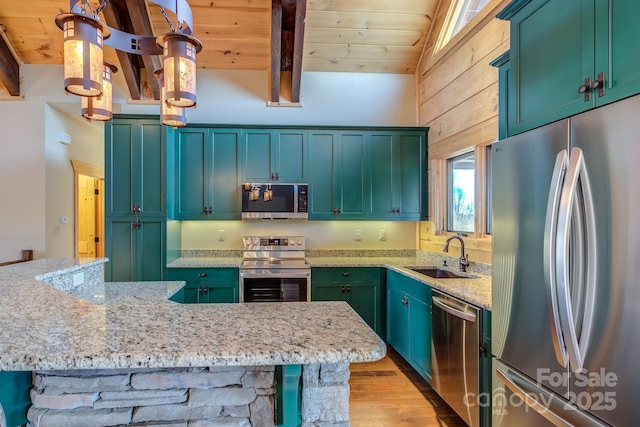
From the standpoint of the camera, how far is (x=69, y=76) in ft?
4.68

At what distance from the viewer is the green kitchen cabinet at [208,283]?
352 centimetres

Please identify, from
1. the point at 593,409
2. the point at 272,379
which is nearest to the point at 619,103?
the point at 593,409

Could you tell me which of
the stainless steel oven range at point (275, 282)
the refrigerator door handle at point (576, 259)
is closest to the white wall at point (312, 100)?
the stainless steel oven range at point (275, 282)

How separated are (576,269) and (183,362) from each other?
1.30 metres

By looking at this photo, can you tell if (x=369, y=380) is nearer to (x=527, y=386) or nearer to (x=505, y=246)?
(x=527, y=386)

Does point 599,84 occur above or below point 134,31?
below

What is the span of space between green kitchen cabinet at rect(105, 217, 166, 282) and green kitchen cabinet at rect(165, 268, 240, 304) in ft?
0.67

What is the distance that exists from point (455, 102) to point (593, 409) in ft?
8.90

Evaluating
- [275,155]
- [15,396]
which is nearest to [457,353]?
[15,396]

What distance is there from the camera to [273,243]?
4.03m

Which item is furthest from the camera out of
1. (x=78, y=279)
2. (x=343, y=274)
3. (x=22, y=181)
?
(x=22, y=181)

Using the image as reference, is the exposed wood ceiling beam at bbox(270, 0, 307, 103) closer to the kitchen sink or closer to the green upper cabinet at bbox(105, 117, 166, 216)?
the green upper cabinet at bbox(105, 117, 166, 216)

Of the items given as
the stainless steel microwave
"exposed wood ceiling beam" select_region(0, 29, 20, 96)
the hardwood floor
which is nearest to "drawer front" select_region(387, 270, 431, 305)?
the hardwood floor

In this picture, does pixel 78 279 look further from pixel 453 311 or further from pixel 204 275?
pixel 453 311
